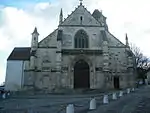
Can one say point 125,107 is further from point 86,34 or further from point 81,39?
point 86,34

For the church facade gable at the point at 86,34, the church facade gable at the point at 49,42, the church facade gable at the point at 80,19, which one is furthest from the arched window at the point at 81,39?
the church facade gable at the point at 49,42

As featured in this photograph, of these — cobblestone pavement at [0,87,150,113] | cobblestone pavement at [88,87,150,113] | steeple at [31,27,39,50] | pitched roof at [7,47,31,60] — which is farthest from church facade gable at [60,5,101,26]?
cobblestone pavement at [88,87,150,113]

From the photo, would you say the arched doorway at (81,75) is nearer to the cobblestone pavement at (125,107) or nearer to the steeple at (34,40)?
the steeple at (34,40)

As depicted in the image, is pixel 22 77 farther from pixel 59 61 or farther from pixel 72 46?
pixel 72 46

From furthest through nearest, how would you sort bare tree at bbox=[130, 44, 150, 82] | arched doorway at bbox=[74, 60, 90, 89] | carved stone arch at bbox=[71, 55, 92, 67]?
bare tree at bbox=[130, 44, 150, 82] < arched doorway at bbox=[74, 60, 90, 89] < carved stone arch at bbox=[71, 55, 92, 67]

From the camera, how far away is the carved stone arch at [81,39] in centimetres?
3750

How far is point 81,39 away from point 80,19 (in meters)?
3.94

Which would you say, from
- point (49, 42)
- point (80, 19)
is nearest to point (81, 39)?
point (80, 19)

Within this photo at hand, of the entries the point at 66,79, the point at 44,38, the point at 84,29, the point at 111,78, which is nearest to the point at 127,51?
the point at 111,78

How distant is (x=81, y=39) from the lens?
124 ft

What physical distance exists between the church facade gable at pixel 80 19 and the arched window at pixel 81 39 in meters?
1.78

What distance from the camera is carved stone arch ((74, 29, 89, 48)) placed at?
3750 cm

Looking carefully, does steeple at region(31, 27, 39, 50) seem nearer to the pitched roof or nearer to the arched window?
the pitched roof

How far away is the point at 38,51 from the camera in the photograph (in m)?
36.7
